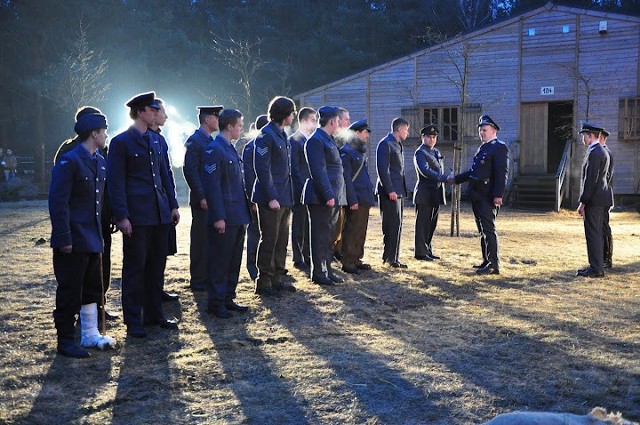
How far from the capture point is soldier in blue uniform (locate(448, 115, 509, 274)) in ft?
28.0

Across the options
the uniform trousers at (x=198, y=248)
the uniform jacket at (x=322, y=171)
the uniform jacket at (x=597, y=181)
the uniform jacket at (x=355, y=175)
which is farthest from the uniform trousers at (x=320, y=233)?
the uniform jacket at (x=597, y=181)

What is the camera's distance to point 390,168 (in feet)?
30.5

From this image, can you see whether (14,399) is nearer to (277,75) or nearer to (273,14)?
(277,75)

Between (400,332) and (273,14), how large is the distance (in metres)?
34.4

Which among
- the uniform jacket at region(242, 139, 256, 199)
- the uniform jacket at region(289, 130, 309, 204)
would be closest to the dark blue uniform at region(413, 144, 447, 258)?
the uniform jacket at region(289, 130, 309, 204)

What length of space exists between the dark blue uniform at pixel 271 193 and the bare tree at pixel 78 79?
17199mm

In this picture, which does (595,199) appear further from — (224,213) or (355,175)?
(224,213)

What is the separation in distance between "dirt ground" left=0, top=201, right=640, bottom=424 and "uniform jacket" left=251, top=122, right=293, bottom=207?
1.07m

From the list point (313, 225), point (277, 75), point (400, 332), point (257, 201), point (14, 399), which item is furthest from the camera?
point (277, 75)

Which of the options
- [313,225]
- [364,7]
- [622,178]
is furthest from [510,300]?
[364,7]

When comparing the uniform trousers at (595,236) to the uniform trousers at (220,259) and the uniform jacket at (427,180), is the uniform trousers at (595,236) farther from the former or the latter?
the uniform trousers at (220,259)

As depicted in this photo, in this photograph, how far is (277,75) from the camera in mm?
35188

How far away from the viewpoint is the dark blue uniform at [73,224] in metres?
4.96

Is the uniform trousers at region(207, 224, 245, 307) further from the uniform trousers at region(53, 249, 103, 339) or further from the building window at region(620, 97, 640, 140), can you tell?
the building window at region(620, 97, 640, 140)
